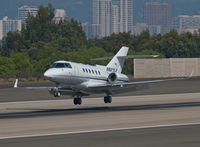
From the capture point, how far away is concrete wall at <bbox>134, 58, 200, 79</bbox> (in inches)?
3620

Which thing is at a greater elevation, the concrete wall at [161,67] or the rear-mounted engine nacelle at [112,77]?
the rear-mounted engine nacelle at [112,77]

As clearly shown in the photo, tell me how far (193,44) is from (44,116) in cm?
10448

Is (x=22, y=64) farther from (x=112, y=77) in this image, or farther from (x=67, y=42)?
(x=112, y=77)

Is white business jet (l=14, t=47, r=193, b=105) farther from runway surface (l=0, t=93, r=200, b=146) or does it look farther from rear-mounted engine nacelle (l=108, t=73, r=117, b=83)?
runway surface (l=0, t=93, r=200, b=146)

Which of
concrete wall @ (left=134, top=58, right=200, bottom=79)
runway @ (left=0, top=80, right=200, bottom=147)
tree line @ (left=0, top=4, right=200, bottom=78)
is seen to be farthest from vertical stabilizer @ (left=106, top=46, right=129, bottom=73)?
tree line @ (left=0, top=4, right=200, bottom=78)

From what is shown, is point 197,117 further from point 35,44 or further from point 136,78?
point 35,44

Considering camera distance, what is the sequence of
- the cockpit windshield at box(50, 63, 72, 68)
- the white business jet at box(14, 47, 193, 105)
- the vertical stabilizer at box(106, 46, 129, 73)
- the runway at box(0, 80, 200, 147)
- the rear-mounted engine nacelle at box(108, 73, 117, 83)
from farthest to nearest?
the vertical stabilizer at box(106, 46, 129, 73), the rear-mounted engine nacelle at box(108, 73, 117, 83), the cockpit windshield at box(50, 63, 72, 68), the white business jet at box(14, 47, 193, 105), the runway at box(0, 80, 200, 147)

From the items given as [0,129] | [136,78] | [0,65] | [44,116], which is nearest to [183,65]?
[136,78]

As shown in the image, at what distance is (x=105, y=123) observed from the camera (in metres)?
26.0

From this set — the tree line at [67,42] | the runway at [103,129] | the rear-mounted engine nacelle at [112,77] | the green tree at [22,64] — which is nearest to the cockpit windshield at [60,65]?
the rear-mounted engine nacelle at [112,77]

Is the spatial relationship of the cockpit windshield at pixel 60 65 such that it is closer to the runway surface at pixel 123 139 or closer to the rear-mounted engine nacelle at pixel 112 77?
the rear-mounted engine nacelle at pixel 112 77

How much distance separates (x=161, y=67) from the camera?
92.3 meters

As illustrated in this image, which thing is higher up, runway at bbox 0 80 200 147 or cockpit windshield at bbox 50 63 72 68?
cockpit windshield at bbox 50 63 72 68

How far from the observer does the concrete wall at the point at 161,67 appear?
91938 mm
